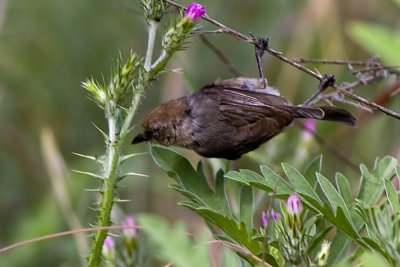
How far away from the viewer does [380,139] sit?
5.06 metres

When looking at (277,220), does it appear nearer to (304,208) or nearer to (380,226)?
(304,208)

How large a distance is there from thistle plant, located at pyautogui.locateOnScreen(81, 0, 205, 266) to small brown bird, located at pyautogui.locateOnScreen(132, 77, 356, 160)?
3.24ft

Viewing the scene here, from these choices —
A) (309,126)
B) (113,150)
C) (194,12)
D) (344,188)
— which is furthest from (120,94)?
(309,126)

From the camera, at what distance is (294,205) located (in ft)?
7.00

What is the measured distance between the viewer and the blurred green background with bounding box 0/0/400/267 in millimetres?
5348

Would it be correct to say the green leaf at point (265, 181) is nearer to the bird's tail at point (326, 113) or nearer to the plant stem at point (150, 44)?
the plant stem at point (150, 44)

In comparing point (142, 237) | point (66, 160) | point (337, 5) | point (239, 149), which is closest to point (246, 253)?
point (142, 237)

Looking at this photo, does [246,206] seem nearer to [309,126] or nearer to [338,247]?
[338,247]

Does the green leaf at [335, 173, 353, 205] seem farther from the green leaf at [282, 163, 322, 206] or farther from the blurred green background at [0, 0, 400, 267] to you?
the blurred green background at [0, 0, 400, 267]

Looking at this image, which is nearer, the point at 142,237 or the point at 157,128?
the point at 142,237

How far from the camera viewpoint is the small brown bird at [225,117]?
3398mm

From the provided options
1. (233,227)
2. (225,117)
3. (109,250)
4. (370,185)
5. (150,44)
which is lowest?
(109,250)

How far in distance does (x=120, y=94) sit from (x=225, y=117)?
1.23 metres

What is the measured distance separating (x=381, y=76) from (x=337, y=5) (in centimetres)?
291
